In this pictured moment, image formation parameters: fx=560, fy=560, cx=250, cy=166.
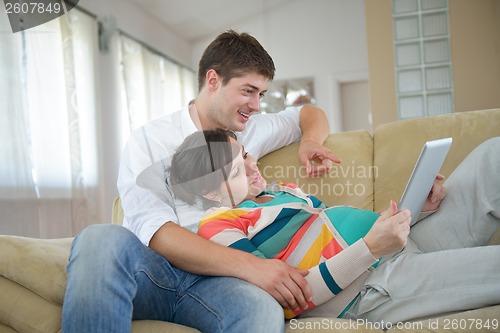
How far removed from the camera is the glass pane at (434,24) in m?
4.17

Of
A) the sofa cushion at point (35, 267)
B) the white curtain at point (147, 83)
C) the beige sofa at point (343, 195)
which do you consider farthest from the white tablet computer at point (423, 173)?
the white curtain at point (147, 83)

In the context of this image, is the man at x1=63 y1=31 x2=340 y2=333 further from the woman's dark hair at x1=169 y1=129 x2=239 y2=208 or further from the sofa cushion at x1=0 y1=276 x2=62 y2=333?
the sofa cushion at x1=0 y1=276 x2=62 y2=333

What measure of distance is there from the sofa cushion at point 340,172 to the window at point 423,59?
256 centimetres

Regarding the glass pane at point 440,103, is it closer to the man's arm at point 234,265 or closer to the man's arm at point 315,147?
the man's arm at point 315,147

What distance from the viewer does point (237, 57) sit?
1.64 meters

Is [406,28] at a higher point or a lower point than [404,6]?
lower

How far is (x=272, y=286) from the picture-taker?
1.10 metres

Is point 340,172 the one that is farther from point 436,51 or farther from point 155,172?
point 436,51

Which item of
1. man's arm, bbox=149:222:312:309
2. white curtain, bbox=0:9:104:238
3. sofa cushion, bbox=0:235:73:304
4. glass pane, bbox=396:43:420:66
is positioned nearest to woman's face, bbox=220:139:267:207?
man's arm, bbox=149:222:312:309

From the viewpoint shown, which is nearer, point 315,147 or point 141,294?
point 141,294

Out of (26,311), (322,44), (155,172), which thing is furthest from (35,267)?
(322,44)

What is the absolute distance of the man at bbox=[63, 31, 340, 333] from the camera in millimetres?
992

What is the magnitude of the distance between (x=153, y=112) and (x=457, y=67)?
262 cm

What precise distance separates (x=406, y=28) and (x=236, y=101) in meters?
2.99
